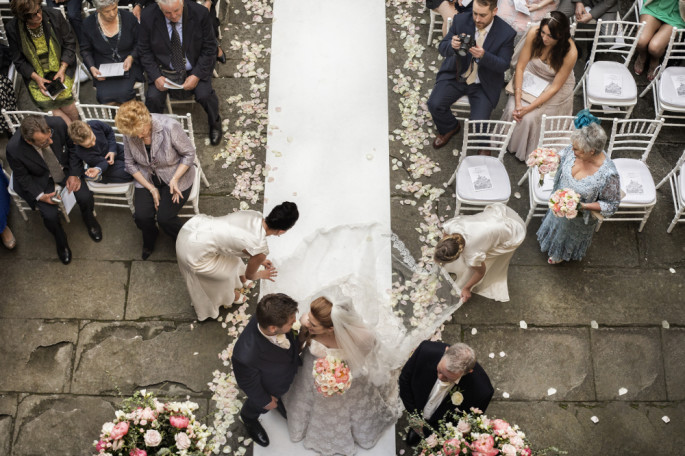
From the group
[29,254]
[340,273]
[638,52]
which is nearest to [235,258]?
[340,273]

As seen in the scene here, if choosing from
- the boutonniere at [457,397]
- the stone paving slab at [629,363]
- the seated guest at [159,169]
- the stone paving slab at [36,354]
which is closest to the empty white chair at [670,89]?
the stone paving slab at [629,363]

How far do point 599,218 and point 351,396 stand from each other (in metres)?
2.30

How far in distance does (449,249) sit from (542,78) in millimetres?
2365

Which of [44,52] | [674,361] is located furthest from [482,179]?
[44,52]

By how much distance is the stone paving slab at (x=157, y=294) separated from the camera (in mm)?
5641

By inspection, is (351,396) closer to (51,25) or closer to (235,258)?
(235,258)

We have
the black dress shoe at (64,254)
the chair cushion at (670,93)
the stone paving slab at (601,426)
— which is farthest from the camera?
the chair cushion at (670,93)

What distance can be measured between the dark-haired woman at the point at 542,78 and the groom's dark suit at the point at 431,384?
2.70 metres

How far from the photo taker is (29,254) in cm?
594

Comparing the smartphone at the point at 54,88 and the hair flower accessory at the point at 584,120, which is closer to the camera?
the hair flower accessory at the point at 584,120

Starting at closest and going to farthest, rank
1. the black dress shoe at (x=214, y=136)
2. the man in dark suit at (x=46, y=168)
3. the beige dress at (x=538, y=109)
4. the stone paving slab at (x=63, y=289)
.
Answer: the man in dark suit at (x=46, y=168), the stone paving slab at (x=63, y=289), the beige dress at (x=538, y=109), the black dress shoe at (x=214, y=136)

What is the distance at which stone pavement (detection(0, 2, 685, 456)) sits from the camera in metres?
5.21

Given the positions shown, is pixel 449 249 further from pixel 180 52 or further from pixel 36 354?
pixel 36 354

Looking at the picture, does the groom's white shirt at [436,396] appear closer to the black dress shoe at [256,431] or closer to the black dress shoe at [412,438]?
the black dress shoe at [412,438]
